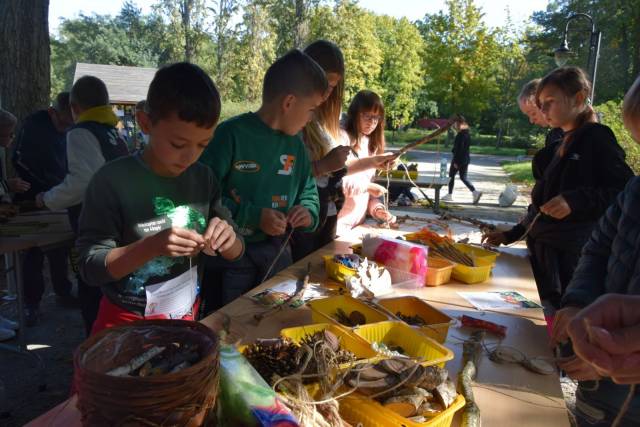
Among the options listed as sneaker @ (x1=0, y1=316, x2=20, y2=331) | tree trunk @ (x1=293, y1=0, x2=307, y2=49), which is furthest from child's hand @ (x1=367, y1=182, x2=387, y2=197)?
tree trunk @ (x1=293, y1=0, x2=307, y2=49)

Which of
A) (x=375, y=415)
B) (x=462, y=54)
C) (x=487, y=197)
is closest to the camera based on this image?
(x=375, y=415)

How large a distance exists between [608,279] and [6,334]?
4.57m

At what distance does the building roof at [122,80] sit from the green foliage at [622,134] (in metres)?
20.8

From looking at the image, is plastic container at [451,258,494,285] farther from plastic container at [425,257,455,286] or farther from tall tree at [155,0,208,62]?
tall tree at [155,0,208,62]

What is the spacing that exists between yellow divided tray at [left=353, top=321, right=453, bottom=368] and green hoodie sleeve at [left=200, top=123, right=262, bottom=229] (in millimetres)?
837

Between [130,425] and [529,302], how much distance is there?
1905 mm

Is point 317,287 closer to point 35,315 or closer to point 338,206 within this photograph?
point 338,206

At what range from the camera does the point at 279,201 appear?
2.41 metres

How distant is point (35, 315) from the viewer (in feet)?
14.9

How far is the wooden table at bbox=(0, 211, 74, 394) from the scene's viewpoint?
315 cm

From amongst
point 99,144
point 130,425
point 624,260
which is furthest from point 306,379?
point 99,144

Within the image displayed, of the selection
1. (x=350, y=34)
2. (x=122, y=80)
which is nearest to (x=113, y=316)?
(x=350, y=34)

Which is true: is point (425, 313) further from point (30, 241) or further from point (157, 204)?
point (30, 241)

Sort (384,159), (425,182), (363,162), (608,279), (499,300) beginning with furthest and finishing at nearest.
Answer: (425,182), (363,162), (384,159), (499,300), (608,279)
